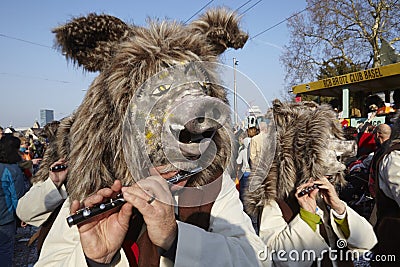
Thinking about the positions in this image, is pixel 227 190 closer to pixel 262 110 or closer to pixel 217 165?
pixel 217 165

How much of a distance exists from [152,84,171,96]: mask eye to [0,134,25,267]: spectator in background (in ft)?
10.7

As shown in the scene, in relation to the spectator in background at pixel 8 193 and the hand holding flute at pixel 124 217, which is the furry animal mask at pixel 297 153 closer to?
the hand holding flute at pixel 124 217

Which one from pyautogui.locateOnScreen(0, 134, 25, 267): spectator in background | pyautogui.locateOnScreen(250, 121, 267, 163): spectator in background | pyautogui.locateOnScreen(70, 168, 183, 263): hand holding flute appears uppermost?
pyautogui.locateOnScreen(250, 121, 267, 163): spectator in background

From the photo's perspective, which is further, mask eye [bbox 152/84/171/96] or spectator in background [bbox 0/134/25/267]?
spectator in background [bbox 0/134/25/267]

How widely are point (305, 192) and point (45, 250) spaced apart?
52.3 inches

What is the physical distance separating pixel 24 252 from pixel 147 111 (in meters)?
5.40

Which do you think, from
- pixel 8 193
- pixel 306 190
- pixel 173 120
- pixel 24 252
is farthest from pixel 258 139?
pixel 24 252

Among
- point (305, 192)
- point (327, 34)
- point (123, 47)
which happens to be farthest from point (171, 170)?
point (327, 34)

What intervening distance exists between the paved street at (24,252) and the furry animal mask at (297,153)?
389cm

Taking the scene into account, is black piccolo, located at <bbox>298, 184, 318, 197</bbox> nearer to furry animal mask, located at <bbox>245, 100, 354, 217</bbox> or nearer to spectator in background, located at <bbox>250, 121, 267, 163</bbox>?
furry animal mask, located at <bbox>245, 100, 354, 217</bbox>

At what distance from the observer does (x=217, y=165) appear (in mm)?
1273

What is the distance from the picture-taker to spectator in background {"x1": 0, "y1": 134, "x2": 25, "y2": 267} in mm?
3617

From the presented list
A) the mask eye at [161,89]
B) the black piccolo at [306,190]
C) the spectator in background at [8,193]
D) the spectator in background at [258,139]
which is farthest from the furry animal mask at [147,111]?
the spectator in background at [8,193]

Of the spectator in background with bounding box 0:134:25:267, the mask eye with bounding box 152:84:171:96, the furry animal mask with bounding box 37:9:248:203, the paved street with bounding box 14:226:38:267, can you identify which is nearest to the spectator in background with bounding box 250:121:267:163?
the furry animal mask with bounding box 37:9:248:203
